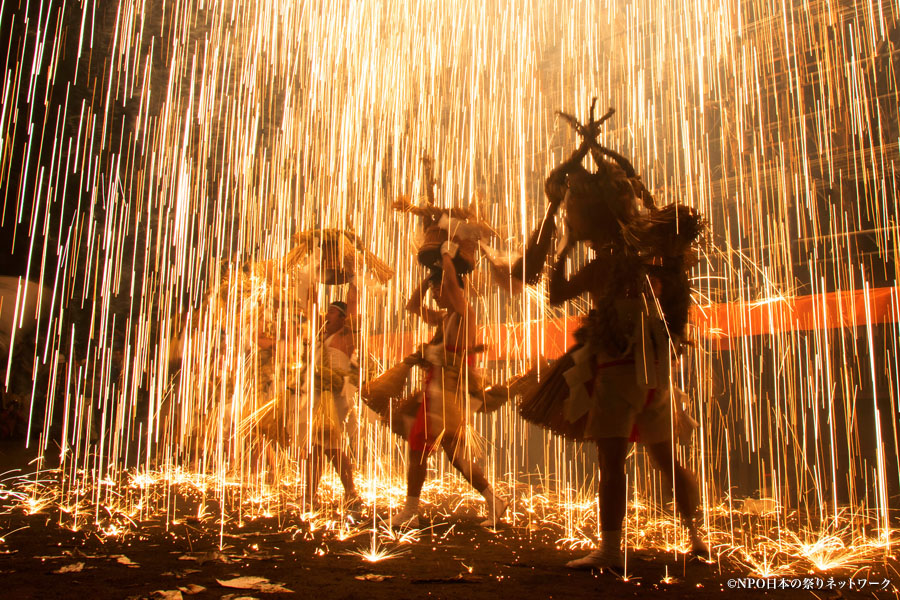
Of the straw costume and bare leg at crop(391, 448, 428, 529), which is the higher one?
the straw costume

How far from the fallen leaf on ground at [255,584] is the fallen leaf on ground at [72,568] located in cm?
52

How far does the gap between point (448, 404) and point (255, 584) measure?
144 centimetres

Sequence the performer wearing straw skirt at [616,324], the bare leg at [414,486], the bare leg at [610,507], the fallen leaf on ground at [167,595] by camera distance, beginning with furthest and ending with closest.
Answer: the bare leg at [414,486]
the performer wearing straw skirt at [616,324]
the bare leg at [610,507]
the fallen leaf on ground at [167,595]

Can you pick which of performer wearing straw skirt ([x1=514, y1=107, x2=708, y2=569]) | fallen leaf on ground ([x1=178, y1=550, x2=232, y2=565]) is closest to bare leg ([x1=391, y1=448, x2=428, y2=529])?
performer wearing straw skirt ([x1=514, y1=107, x2=708, y2=569])

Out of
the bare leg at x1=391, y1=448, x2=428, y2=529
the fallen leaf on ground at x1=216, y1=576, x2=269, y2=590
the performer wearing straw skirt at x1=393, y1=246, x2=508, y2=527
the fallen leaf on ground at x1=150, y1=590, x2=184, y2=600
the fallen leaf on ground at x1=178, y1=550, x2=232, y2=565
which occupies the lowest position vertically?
the fallen leaf on ground at x1=178, y1=550, x2=232, y2=565

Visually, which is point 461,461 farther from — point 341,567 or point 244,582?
point 244,582

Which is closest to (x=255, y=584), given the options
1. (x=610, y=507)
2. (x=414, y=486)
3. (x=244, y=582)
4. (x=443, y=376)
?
(x=244, y=582)

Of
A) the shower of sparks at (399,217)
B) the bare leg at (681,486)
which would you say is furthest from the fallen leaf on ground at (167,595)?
the bare leg at (681,486)

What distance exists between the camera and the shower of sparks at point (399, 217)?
429 centimetres

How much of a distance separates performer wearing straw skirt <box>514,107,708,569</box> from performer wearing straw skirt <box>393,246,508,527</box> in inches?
27.3

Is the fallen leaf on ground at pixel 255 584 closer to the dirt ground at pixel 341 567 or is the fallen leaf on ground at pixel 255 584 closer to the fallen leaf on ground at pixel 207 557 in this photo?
the dirt ground at pixel 341 567

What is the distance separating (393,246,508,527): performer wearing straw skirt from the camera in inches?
129

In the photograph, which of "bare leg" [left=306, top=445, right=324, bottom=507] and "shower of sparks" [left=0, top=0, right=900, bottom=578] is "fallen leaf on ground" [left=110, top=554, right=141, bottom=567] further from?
"bare leg" [left=306, top=445, right=324, bottom=507]

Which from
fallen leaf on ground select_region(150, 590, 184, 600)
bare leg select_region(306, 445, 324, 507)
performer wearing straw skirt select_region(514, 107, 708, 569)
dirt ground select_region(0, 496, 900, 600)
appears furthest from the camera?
bare leg select_region(306, 445, 324, 507)
